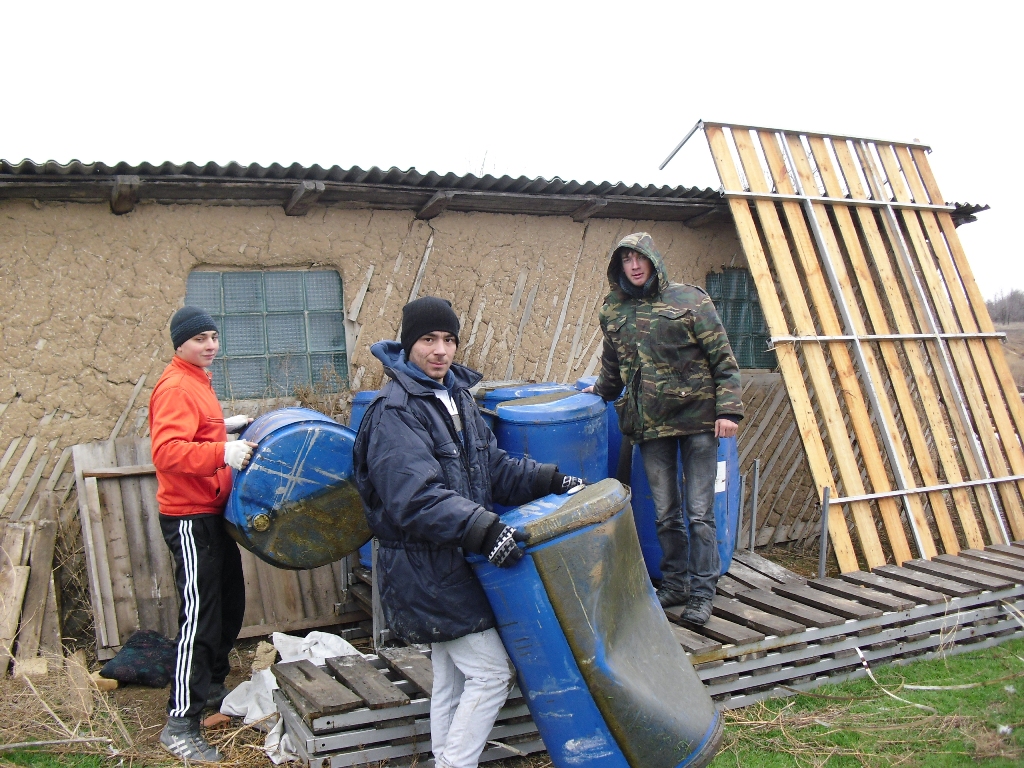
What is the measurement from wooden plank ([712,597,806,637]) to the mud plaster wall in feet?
7.79

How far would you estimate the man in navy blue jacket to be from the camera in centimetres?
255

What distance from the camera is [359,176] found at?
499 centimetres

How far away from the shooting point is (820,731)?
3537 millimetres

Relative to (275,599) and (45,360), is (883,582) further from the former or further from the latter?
(45,360)

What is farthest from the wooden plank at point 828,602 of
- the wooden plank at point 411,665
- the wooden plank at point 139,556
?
the wooden plank at point 139,556

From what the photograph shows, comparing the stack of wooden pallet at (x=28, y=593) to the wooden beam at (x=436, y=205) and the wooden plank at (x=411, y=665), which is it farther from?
the wooden beam at (x=436, y=205)

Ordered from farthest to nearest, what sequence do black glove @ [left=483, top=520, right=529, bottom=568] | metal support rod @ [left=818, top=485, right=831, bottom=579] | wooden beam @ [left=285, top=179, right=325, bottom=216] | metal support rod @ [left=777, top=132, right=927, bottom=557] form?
metal support rod @ [left=777, top=132, right=927, bottom=557], metal support rod @ [left=818, top=485, right=831, bottom=579], wooden beam @ [left=285, top=179, right=325, bottom=216], black glove @ [left=483, top=520, right=529, bottom=568]

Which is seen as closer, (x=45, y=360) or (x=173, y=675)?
(x=173, y=675)

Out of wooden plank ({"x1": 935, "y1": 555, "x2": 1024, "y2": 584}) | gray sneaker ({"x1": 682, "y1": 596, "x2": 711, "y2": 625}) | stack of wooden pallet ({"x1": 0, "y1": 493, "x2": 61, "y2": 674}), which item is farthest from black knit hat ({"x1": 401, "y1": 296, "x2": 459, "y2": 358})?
wooden plank ({"x1": 935, "y1": 555, "x2": 1024, "y2": 584})

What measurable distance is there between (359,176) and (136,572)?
8.85 ft

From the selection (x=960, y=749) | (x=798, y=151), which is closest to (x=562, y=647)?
(x=960, y=749)

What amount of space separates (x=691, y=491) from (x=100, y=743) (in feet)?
9.55

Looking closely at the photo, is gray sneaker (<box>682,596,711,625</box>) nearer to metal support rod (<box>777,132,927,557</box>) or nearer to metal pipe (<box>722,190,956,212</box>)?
metal support rod (<box>777,132,927,557</box>)

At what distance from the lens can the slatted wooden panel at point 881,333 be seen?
533 centimetres
